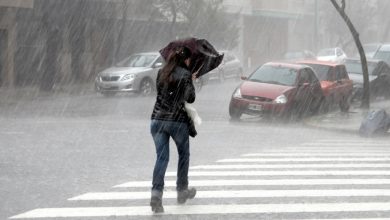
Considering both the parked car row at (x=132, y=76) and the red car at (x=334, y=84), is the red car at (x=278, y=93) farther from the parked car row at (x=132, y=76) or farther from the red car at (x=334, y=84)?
the parked car row at (x=132, y=76)

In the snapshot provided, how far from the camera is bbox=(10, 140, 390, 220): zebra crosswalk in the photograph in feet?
24.5

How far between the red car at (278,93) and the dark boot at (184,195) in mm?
10439

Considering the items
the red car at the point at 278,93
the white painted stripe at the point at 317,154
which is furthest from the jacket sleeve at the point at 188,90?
the red car at the point at 278,93

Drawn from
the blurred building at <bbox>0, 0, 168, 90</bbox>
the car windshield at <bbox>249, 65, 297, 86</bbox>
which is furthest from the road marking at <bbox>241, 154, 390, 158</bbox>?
the blurred building at <bbox>0, 0, 168, 90</bbox>

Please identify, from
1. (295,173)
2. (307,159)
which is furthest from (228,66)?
(295,173)

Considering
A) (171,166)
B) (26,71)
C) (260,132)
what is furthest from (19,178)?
(26,71)

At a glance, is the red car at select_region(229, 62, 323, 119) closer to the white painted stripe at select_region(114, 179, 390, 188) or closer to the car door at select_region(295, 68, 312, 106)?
the car door at select_region(295, 68, 312, 106)

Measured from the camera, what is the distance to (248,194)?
843 cm

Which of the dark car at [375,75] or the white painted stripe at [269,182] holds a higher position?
the white painted stripe at [269,182]

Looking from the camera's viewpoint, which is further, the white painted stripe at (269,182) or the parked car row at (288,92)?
the parked car row at (288,92)

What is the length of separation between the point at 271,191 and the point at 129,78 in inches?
712

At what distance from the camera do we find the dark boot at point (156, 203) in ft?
23.8

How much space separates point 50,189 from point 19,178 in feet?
2.99

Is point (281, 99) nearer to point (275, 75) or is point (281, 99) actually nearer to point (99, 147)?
point (275, 75)
